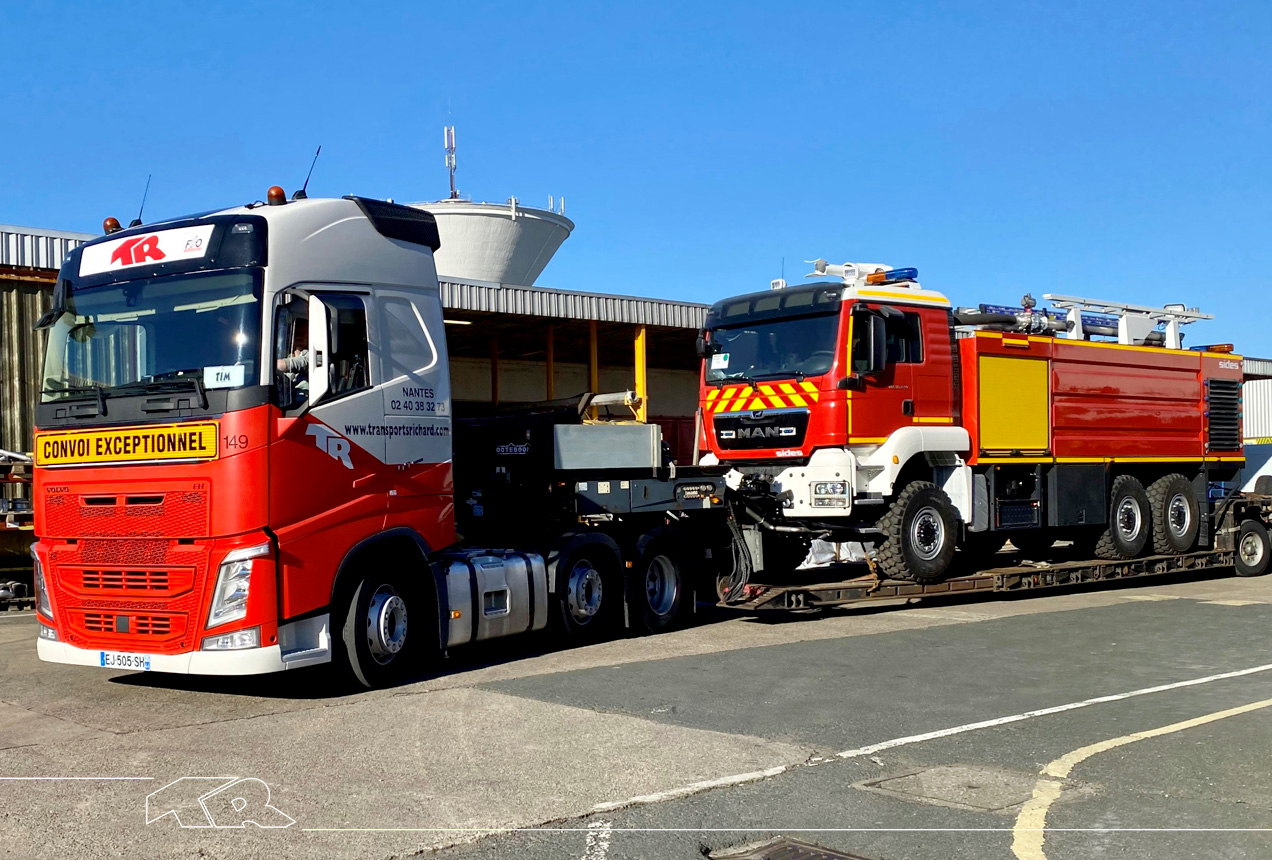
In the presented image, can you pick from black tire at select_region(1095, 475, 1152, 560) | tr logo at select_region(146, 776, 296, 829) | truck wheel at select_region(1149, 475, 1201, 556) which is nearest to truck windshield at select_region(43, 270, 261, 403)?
tr logo at select_region(146, 776, 296, 829)

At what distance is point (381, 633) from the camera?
9.50 m

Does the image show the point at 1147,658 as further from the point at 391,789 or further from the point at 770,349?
the point at 391,789

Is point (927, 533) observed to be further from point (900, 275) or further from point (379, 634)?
point (379, 634)

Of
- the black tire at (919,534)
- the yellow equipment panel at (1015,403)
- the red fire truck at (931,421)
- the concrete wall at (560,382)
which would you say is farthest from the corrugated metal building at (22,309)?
the concrete wall at (560,382)

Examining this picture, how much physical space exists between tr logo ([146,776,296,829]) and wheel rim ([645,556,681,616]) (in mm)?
6557

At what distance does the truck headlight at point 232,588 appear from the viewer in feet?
27.9

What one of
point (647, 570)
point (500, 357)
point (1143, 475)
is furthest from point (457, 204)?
point (647, 570)

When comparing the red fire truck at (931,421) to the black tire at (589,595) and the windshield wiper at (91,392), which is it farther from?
the windshield wiper at (91,392)

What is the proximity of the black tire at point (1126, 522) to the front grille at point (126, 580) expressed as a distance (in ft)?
41.6

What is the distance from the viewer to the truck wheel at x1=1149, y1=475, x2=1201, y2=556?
57.6ft

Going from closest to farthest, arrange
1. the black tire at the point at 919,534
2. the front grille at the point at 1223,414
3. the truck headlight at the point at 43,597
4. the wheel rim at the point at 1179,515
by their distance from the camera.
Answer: the truck headlight at the point at 43,597
the black tire at the point at 919,534
the wheel rim at the point at 1179,515
the front grille at the point at 1223,414

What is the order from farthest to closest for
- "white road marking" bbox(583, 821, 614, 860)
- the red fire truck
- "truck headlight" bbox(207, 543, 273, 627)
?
the red fire truck < "truck headlight" bbox(207, 543, 273, 627) < "white road marking" bbox(583, 821, 614, 860)

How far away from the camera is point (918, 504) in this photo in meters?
14.0

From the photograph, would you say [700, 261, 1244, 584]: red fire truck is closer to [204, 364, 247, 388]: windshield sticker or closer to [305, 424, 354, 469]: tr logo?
[305, 424, 354, 469]: tr logo
